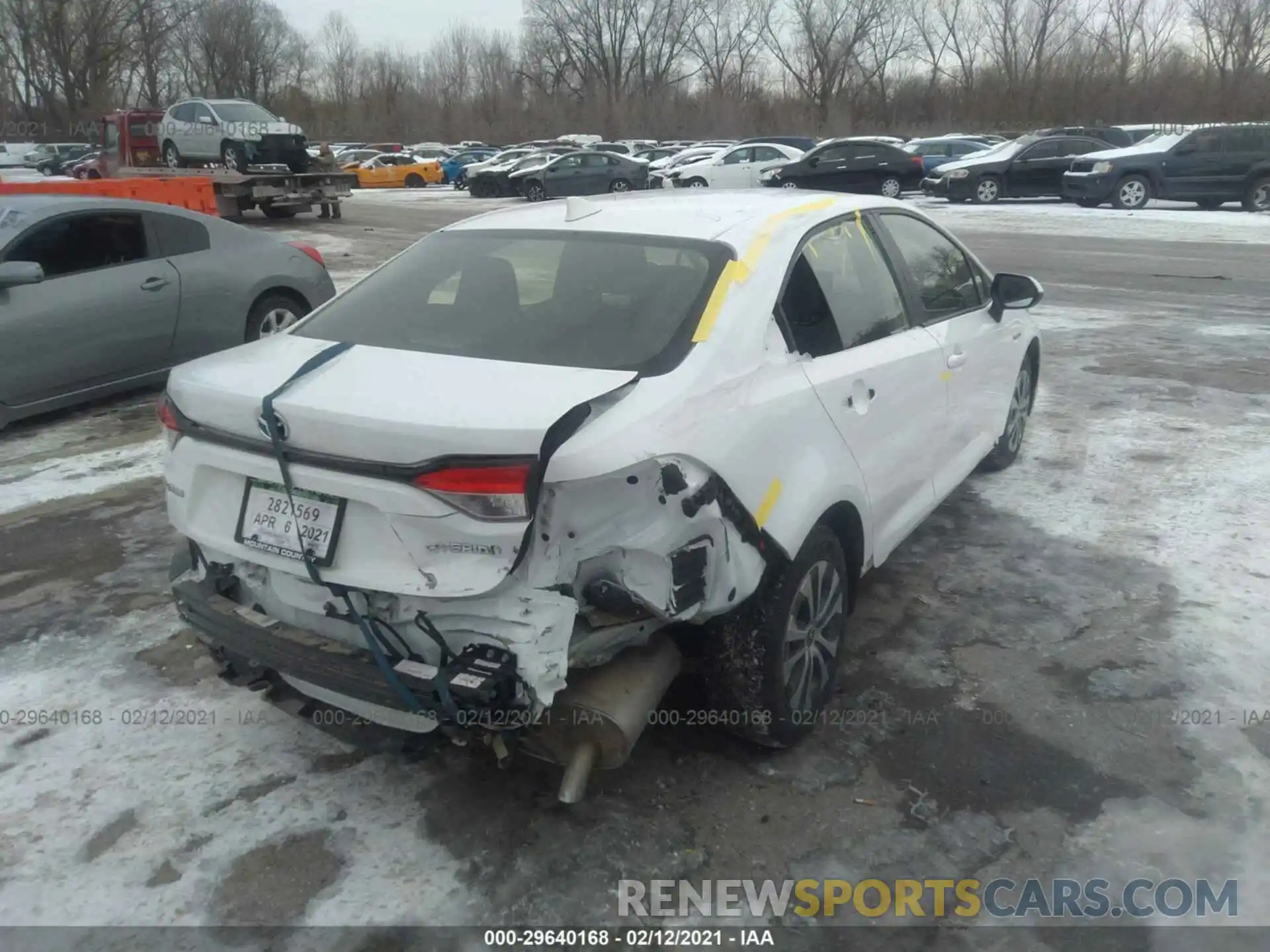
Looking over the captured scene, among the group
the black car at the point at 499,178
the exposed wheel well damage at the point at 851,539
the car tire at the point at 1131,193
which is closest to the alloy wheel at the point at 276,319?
the exposed wheel well damage at the point at 851,539

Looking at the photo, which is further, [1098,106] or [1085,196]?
[1098,106]

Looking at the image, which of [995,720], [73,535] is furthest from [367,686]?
[73,535]

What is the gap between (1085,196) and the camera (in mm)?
21516

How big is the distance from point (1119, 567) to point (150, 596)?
13.8 ft

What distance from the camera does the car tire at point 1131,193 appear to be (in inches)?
824

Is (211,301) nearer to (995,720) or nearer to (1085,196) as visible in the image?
(995,720)

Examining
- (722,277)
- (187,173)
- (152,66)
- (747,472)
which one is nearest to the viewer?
(747,472)

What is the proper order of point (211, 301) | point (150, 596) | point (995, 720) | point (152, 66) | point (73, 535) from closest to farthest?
1. point (995, 720)
2. point (150, 596)
3. point (73, 535)
4. point (211, 301)
5. point (152, 66)

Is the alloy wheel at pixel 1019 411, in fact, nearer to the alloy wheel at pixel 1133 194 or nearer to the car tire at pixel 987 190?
the alloy wheel at pixel 1133 194

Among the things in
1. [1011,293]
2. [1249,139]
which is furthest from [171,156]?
[1011,293]

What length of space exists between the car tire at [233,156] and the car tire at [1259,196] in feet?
69.8

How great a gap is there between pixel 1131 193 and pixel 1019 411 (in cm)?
1816

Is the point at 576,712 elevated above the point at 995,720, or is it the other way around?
the point at 576,712

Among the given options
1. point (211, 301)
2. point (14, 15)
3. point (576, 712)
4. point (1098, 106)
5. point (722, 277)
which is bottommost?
point (576, 712)
